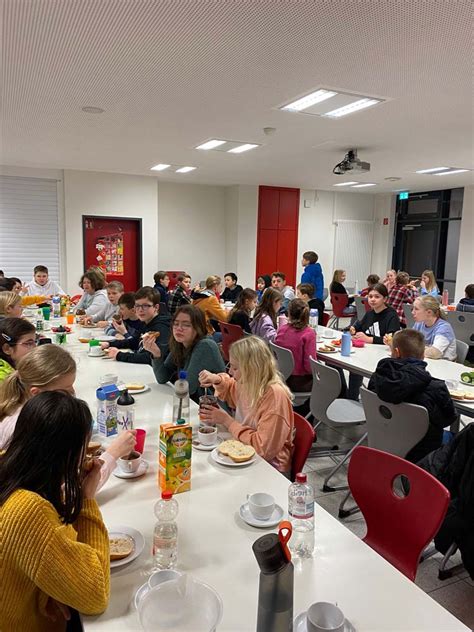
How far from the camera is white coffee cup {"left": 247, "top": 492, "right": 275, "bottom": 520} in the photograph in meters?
1.56

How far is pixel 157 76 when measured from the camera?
364 centimetres

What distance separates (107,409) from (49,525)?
1.08m

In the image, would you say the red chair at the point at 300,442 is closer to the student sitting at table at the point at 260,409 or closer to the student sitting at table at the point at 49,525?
the student sitting at table at the point at 260,409

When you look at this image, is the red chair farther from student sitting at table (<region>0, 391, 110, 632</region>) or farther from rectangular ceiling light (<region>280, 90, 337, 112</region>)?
rectangular ceiling light (<region>280, 90, 337, 112</region>)

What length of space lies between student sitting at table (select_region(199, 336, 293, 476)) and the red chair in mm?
32

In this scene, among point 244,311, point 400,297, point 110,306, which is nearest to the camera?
point 244,311

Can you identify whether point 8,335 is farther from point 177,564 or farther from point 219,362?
point 177,564

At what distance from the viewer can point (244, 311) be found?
529cm

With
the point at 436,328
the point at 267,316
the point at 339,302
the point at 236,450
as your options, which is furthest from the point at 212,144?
the point at 236,450

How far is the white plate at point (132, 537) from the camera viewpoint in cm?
134

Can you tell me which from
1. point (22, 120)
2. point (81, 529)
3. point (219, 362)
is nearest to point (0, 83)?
point (22, 120)

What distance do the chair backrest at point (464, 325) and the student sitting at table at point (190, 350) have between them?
4.23 m

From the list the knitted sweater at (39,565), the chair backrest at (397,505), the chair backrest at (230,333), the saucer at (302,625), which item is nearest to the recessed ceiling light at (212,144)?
the chair backrest at (230,333)

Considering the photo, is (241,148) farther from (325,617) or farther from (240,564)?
(325,617)
